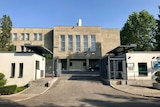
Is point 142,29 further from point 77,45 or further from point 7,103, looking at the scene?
point 7,103

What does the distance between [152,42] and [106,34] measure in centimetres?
1558

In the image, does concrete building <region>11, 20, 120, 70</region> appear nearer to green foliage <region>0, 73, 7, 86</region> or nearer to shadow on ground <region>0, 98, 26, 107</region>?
green foliage <region>0, 73, 7, 86</region>

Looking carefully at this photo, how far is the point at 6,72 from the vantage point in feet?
72.0

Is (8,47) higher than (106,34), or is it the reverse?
(106,34)

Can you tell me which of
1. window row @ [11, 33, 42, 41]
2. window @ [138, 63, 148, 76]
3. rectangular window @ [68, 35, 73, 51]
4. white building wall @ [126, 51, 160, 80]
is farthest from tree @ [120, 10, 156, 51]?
window row @ [11, 33, 42, 41]

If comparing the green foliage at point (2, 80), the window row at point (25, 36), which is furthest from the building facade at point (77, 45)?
the green foliage at point (2, 80)

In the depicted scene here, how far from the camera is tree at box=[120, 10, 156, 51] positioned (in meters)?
48.5

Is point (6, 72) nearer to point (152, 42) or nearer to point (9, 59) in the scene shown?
point (9, 59)

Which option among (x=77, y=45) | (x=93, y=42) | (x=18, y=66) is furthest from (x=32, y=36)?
(x=18, y=66)

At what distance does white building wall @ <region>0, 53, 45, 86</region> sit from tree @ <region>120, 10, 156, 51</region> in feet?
108

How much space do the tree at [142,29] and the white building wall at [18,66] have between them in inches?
1292

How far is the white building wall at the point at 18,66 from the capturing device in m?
21.7

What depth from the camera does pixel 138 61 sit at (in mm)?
23688

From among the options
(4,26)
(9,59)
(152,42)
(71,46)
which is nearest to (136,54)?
Answer: (9,59)
